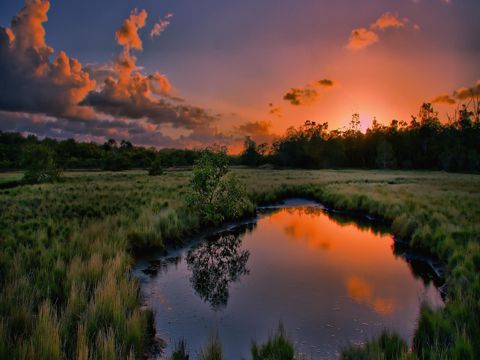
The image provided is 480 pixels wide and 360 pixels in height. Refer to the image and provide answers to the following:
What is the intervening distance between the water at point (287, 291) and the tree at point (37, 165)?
34264mm

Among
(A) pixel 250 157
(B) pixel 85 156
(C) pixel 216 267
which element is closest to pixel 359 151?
(A) pixel 250 157

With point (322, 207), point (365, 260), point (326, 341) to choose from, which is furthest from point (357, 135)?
point (326, 341)

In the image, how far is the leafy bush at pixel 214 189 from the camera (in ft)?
63.5

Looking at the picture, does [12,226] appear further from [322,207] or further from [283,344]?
[322,207]

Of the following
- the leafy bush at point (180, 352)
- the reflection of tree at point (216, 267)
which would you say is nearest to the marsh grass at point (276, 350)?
the leafy bush at point (180, 352)

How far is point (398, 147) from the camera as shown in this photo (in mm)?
103562

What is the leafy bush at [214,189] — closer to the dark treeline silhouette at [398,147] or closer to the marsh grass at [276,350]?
the marsh grass at [276,350]

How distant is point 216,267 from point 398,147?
105 metres

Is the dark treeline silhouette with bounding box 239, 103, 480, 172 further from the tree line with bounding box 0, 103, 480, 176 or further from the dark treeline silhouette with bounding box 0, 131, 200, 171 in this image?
the dark treeline silhouette with bounding box 0, 131, 200, 171

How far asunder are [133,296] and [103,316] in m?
1.20

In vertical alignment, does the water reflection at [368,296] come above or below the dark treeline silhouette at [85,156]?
below

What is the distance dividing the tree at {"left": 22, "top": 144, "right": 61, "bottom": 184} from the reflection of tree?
34612 mm

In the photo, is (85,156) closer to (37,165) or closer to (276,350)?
(37,165)

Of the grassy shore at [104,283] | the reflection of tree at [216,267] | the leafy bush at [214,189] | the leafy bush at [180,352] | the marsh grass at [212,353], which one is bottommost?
the reflection of tree at [216,267]
